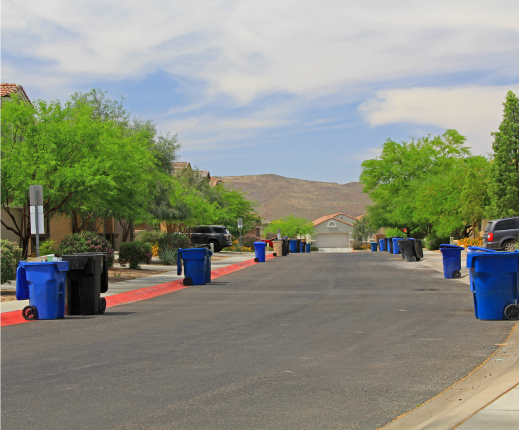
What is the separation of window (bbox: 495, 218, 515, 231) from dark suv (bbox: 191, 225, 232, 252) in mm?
20589

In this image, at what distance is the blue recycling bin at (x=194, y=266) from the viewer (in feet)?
64.3

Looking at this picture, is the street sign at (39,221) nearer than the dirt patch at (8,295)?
Yes

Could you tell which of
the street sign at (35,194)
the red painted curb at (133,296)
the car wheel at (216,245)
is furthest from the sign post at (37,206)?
the car wheel at (216,245)

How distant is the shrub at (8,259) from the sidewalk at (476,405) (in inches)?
485

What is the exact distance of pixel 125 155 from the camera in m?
19.7

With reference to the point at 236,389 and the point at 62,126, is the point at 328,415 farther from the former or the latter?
the point at 62,126

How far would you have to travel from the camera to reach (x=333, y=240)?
124 m

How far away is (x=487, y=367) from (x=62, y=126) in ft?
47.3

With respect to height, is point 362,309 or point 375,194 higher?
point 375,194

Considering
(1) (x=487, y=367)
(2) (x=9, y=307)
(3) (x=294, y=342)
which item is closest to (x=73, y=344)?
(3) (x=294, y=342)

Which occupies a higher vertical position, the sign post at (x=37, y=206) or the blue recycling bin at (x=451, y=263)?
the sign post at (x=37, y=206)

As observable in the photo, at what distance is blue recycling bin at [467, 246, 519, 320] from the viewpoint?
10297mm

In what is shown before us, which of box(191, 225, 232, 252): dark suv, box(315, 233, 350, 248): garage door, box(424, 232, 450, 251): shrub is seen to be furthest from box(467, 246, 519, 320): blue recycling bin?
box(315, 233, 350, 248): garage door

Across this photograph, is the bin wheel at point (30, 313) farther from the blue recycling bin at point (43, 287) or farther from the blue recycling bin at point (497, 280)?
the blue recycling bin at point (497, 280)
